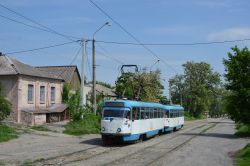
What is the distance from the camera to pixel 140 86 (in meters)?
61.1

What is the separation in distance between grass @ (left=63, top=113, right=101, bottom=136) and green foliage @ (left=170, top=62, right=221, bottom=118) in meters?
84.0

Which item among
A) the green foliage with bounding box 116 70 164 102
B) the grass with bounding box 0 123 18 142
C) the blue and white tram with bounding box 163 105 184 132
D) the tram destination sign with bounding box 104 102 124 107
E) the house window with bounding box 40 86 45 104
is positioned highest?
the green foliage with bounding box 116 70 164 102

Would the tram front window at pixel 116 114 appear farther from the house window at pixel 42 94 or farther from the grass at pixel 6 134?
the house window at pixel 42 94

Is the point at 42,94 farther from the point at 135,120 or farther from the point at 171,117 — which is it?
the point at 135,120

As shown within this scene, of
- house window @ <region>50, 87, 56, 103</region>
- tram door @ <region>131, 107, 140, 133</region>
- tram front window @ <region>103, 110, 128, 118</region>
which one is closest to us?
tram front window @ <region>103, 110, 128, 118</region>

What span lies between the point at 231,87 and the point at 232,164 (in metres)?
19.8

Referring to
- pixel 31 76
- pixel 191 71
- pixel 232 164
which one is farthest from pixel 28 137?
pixel 191 71

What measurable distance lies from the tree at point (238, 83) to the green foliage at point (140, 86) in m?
21.6

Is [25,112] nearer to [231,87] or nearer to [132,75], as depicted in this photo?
[231,87]

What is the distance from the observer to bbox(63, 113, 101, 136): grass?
3653 cm

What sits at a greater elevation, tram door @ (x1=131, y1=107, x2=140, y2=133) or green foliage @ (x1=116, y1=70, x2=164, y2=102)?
green foliage @ (x1=116, y1=70, x2=164, y2=102)

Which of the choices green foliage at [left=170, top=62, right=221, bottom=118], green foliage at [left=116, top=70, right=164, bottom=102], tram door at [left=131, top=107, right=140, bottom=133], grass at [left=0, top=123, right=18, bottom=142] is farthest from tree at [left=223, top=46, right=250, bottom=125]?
green foliage at [left=170, top=62, right=221, bottom=118]

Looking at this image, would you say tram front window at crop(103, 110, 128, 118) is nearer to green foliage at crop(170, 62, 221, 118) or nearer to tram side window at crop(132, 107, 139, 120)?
tram side window at crop(132, 107, 139, 120)

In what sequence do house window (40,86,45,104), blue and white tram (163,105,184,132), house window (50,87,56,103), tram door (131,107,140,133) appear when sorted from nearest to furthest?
1. tram door (131,107,140,133)
2. blue and white tram (163,105,184,132)
3. house window (40,86,45,104)
4. house window (50,87,56,103)
